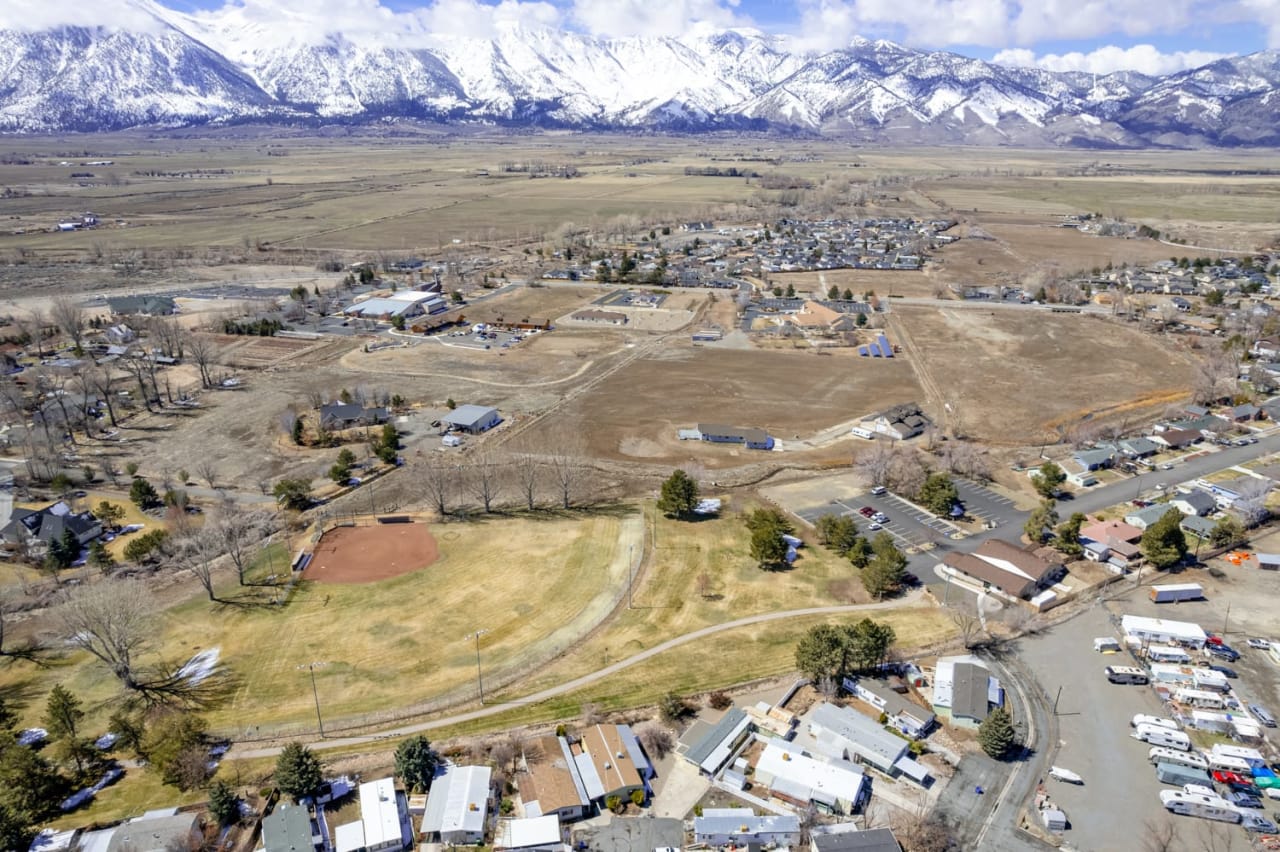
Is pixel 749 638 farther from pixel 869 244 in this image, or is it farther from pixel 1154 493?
pixel 869 244

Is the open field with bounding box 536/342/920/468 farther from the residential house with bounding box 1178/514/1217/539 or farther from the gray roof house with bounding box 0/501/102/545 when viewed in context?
the gray roof house with bounding box 0/501/102/545

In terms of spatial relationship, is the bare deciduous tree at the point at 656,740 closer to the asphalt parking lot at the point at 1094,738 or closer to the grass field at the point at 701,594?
the grass field at the point at 701,594

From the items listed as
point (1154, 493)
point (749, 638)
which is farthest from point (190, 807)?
point (1154, 493)

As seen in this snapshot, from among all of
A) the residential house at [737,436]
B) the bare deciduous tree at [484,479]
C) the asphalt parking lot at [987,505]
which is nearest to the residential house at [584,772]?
the bare deciduous tree at [484,479]

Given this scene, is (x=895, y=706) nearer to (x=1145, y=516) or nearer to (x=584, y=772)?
(x=584, y=772)

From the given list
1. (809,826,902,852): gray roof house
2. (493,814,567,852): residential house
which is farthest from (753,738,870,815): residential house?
(493,814,567,852): residential house

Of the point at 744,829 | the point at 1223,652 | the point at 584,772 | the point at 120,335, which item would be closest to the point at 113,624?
the point at 584,772
